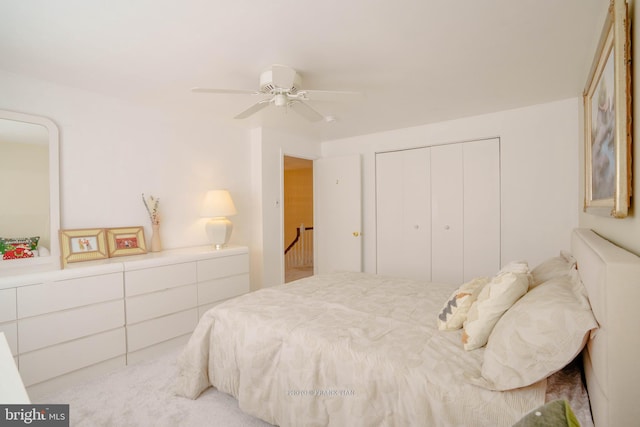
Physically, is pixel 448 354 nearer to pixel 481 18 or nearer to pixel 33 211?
pixel 481 18

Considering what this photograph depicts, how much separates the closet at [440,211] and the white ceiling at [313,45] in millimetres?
937

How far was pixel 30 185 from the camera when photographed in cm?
239

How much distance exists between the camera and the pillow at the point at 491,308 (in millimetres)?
1386

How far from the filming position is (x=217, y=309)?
204 cm

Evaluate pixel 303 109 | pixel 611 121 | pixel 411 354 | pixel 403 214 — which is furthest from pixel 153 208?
pixel 611 121

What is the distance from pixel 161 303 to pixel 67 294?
0.69 m

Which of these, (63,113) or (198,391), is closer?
(198,391)

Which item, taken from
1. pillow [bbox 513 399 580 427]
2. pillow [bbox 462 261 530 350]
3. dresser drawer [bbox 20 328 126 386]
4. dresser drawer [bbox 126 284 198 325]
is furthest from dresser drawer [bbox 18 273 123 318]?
pillow [bbox 513 399 580 427]

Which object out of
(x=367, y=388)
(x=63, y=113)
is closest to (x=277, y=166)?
(x=63, y=113)

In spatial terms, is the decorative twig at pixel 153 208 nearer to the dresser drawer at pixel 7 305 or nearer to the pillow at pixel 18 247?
the pillow at pixel 18 247

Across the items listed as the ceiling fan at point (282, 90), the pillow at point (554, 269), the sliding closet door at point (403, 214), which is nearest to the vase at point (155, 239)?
the ceiling fan at point (282, 90)

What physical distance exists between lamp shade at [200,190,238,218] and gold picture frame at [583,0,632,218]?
121 inches

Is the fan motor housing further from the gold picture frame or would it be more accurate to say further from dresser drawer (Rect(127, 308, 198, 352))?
dresser drawer (Rect(127, 308, 198, 352))

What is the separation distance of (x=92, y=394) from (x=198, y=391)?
32.2 inches
